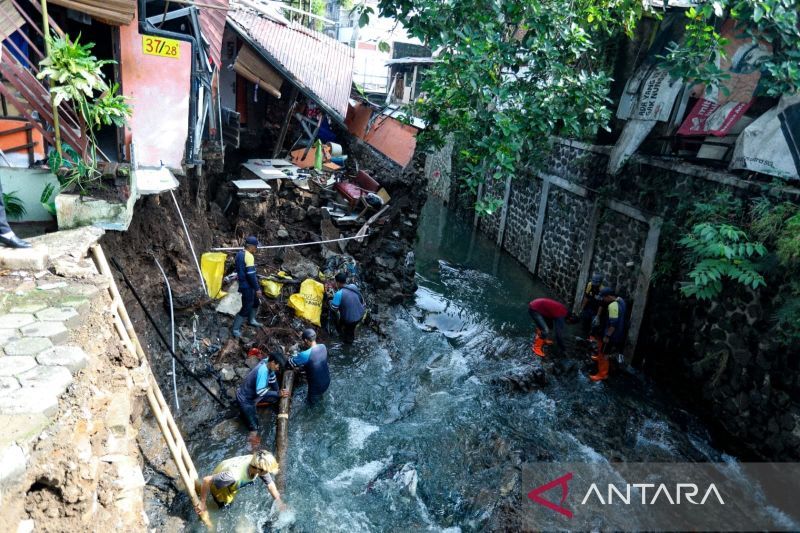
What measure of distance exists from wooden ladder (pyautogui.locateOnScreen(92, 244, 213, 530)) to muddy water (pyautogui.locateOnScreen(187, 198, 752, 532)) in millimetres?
678

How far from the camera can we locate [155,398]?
557 cm

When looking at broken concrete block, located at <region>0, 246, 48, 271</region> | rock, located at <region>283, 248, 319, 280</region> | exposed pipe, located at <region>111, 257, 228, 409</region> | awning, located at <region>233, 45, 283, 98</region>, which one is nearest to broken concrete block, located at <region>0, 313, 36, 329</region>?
broken concrete block, located at <region>0, 246, 48, 271</region>

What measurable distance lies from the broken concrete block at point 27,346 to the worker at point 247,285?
4.22 meters

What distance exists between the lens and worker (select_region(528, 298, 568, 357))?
10.7m

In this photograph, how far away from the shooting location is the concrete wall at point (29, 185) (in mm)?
6473

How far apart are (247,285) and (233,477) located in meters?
3.65

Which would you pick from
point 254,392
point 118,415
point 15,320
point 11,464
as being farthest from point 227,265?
point 11,464

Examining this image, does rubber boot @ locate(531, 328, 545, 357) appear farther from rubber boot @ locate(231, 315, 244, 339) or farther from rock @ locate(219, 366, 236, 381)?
rock @ locate(219, 366, 236, 381)

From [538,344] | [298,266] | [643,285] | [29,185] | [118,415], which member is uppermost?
[29,185]

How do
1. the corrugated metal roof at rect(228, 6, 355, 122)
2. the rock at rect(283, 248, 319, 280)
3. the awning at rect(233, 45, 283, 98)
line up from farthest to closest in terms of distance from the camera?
the corrugated metal roof at rect(228, 6, 355, 122) → the awning at rect(233, 45, 283, 98) → the rock at rect(283, 248, 319, 280)

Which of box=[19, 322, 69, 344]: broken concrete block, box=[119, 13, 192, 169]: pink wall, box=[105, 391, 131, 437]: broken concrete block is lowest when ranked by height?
box=[105, 391, 131, 437]: broken concrete block

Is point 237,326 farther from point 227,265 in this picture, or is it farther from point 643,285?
point 643,285

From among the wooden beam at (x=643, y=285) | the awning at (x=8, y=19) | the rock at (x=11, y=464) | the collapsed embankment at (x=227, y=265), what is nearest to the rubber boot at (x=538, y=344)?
the wooden beam at (x=643, y=285)

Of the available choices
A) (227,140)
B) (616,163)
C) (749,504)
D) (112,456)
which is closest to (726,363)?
(749,504)
